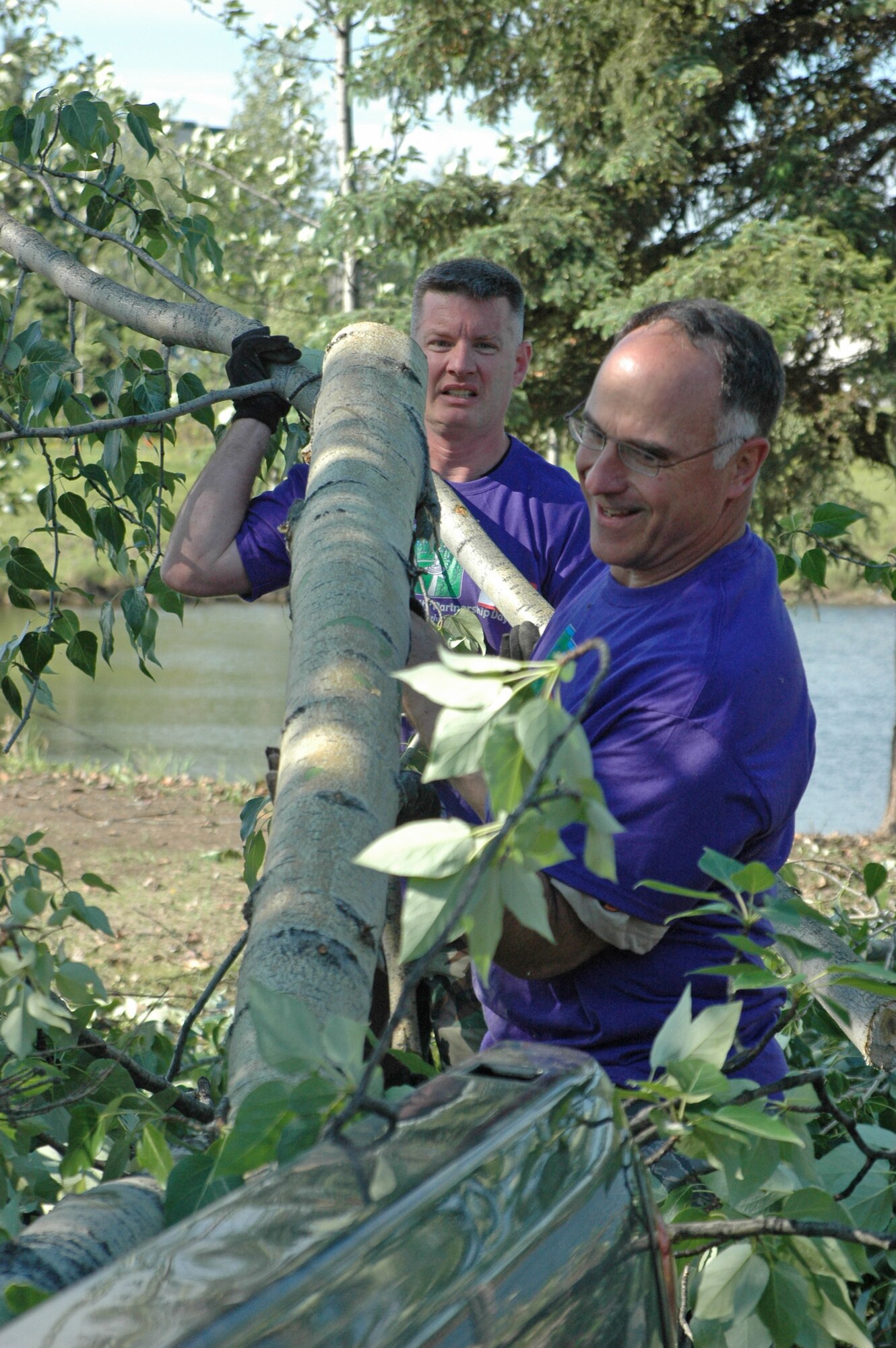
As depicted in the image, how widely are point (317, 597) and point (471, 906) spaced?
0.79 metres

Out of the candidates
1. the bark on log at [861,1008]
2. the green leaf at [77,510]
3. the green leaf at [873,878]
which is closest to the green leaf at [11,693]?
the green leaf at [77,510]

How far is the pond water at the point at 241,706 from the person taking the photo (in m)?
11.4

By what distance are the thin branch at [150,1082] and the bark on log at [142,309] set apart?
1.41 meters

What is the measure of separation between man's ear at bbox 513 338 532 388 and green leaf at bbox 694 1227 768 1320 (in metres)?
2.54

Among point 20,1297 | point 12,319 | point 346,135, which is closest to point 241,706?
point 346,135

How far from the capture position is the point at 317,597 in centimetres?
163

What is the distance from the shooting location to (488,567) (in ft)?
8.96

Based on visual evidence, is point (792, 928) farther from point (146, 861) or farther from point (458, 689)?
point (146, 861)

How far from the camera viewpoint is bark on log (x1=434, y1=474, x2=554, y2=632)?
2.63 metres

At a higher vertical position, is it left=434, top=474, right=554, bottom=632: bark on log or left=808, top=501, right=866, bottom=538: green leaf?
left=808, top=501, right=866, bottom=538: green leaf

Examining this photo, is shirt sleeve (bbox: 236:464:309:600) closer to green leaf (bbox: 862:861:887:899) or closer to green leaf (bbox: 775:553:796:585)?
green leaf (bbox: 775:553:796:585)

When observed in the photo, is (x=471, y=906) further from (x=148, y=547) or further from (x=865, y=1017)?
(x=148, y=547)

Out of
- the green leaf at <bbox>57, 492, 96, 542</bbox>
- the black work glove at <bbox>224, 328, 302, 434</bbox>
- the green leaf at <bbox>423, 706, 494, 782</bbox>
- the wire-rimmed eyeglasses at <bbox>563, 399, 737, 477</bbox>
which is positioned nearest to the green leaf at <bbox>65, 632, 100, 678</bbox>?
the green leaf at <bbox>57, 492, 96, 542</bbox>

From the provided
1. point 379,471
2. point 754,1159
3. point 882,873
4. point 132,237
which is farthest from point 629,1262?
point 132,237
